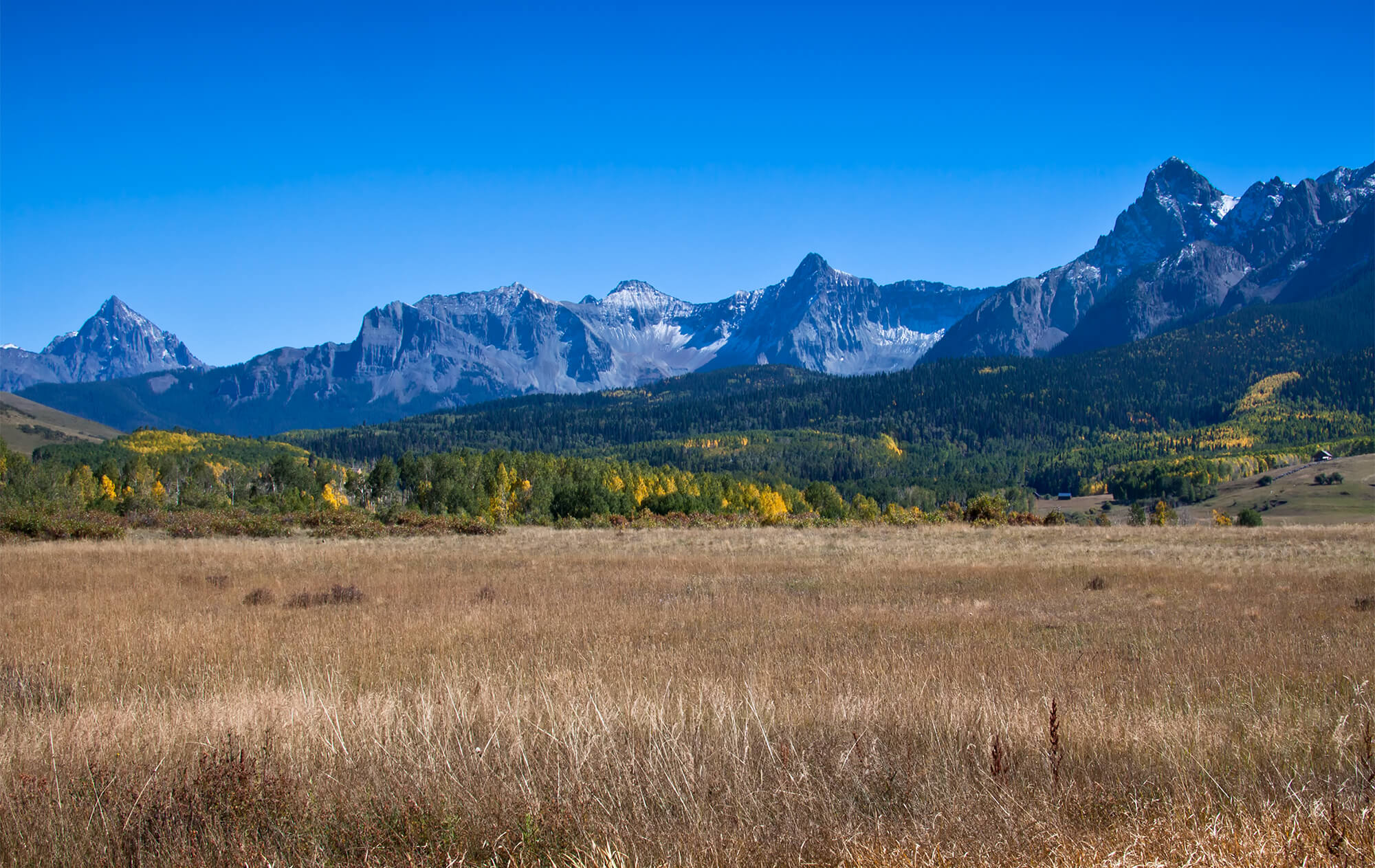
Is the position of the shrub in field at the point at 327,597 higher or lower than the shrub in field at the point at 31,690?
lower

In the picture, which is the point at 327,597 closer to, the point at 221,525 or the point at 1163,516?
the point at 221,525

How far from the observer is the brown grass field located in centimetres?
424

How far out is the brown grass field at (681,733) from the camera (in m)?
4.24

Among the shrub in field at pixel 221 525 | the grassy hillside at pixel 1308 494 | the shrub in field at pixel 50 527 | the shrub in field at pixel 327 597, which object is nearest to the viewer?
the shrub in field at pixel 327 597

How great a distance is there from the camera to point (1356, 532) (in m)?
37.6

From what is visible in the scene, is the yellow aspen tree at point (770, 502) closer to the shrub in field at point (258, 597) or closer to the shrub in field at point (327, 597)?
the shrub in field at point (327, 597)

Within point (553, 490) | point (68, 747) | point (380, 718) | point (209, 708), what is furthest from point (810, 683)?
point (553, 490)

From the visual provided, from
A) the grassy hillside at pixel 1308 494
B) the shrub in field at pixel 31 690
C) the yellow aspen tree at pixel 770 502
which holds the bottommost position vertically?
the grassy hillside at pixel 1308 494

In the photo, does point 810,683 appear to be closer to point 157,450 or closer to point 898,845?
point 898,845

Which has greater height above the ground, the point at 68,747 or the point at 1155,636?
the point at 68,747

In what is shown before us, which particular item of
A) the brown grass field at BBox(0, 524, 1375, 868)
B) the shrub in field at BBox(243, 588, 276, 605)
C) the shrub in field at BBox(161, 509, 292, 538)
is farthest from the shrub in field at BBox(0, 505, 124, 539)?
the shrub in field at BBox(243, 588, 276, 605)

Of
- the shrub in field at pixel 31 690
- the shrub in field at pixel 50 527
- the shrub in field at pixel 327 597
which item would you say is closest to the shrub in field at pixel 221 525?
the shrub in field at pixel 50 527

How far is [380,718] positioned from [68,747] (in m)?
2.16

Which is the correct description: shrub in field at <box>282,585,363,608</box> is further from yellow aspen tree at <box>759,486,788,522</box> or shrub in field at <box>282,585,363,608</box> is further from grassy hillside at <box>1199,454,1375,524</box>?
grassy hillside at <box>1199,454,1375,524</box>
